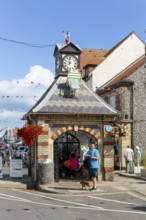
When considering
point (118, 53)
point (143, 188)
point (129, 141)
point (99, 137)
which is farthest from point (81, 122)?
point (118, 53)

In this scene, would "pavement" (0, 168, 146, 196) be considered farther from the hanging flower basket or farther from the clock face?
the clock face

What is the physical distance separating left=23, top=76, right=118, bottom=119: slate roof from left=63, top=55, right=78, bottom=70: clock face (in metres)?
0.69

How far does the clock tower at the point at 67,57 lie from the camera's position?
65.6 feet

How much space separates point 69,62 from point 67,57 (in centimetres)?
27

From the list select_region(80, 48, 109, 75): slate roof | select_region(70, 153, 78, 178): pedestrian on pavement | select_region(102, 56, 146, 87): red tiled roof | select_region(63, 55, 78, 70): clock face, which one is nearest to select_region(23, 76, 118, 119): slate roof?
select_region(63, 55, 78, 70): clock face

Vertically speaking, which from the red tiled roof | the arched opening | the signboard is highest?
the red tiled roof

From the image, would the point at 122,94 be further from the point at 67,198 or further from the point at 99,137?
the point at 67,198

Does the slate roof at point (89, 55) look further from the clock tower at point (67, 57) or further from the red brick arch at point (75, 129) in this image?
the red brick arch at point (75, 129)

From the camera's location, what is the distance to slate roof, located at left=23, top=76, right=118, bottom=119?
59.4 feet

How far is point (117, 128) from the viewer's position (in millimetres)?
18766

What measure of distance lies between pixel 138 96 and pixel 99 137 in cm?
1265

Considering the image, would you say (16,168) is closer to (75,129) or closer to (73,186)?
(75,129)

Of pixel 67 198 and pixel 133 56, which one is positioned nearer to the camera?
pixel 67 198

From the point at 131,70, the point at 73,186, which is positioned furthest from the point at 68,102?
the point at 131,70
